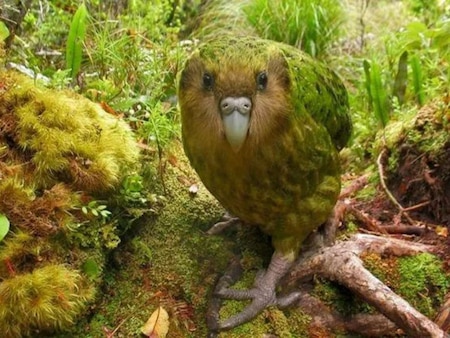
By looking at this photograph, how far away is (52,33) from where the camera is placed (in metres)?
3.66

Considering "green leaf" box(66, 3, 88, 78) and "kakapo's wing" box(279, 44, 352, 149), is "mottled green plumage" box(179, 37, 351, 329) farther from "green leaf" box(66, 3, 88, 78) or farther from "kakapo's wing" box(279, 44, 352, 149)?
"green leaf" box(66, 3, 88, 78)

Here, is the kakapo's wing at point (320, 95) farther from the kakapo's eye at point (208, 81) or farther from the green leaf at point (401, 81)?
the green leaf at point (401, 81)

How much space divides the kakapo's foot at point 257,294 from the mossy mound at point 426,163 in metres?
0.84

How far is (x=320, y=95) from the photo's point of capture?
2.37 meters

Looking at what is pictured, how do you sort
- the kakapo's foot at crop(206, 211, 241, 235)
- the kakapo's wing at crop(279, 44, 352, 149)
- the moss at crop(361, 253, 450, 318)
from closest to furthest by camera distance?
the kakapo's wing at crop(279, 44, 352, 149), the moss at crop(361, 253, 450, 318), the kakapo's foot at crop(206, 211, 241, 235)

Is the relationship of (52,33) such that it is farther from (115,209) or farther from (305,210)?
(305,210)

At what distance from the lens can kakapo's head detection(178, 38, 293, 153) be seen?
1938 mm

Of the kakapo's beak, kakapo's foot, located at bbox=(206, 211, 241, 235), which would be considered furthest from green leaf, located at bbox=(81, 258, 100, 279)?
the kakapo's beak

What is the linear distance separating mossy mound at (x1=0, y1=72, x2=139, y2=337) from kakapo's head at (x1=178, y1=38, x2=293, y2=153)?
445mm

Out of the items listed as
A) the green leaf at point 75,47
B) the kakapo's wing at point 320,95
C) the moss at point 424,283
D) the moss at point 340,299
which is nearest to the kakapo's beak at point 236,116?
the kakapo's wing at point 320,95

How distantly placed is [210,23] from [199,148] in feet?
14.0

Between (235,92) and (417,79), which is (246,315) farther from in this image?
(417,79)

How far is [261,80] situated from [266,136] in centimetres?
20

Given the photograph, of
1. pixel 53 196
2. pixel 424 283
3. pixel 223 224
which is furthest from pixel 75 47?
pixel 424 283
